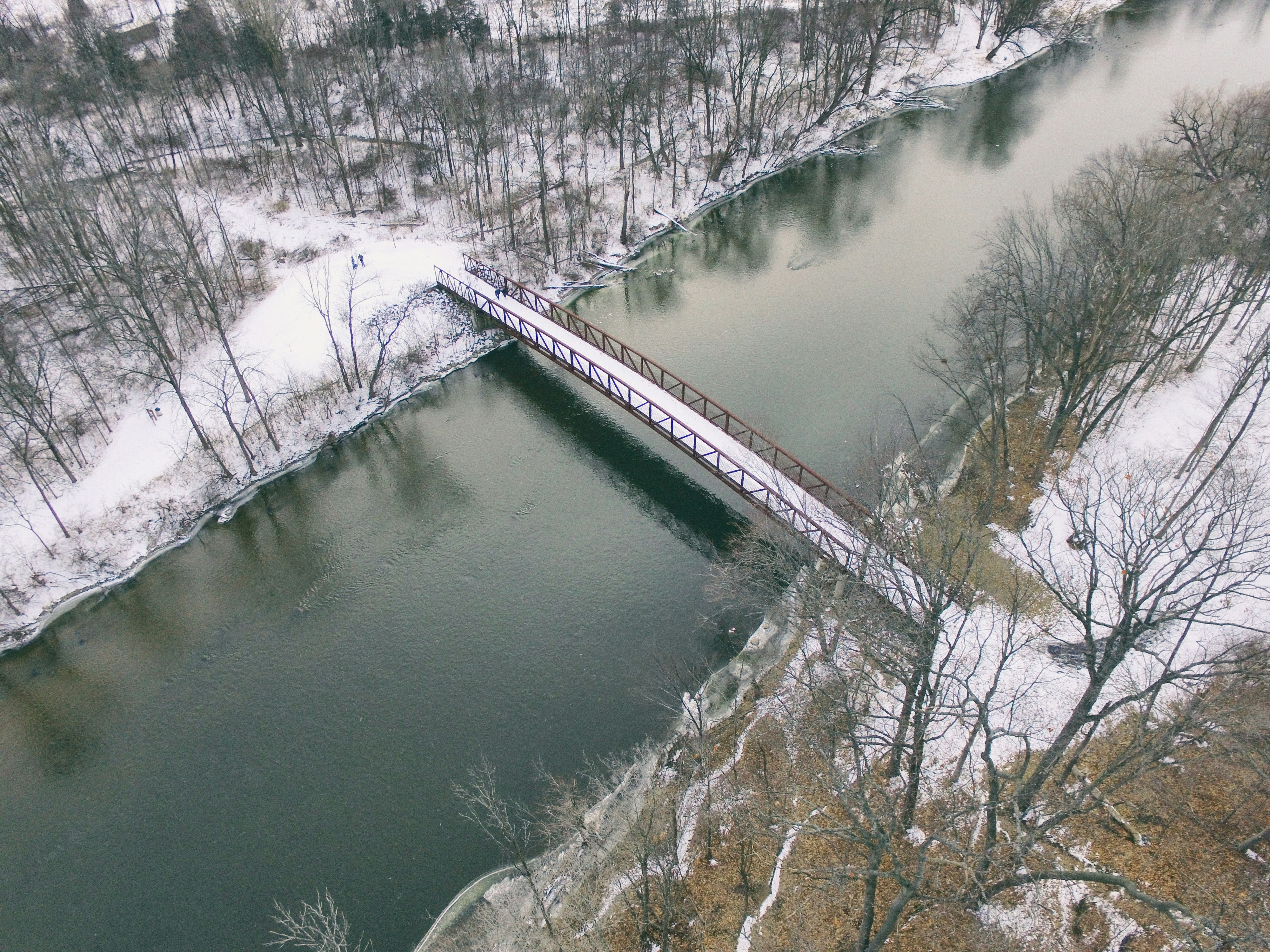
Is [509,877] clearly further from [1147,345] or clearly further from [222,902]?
[1147,345]

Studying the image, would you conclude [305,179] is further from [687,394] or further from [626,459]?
[626,459]

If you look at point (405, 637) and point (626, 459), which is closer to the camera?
point (405, 637)

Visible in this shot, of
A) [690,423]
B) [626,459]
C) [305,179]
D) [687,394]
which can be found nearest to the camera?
[690,423]

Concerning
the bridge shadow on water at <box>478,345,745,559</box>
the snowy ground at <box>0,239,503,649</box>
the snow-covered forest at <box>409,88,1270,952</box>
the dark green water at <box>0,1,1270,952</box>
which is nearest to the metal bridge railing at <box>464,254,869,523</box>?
the dark green water at <box>0,1,1270,952</box>

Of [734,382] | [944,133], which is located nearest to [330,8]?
[944,133]

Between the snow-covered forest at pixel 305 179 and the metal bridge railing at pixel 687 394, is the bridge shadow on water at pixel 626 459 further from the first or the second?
the snow-covered forest at pixel 305 179

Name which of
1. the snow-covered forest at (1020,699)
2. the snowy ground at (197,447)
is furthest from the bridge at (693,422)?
the snowy ground at (197,447)

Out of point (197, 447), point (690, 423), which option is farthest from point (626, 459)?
point (197, 447)
